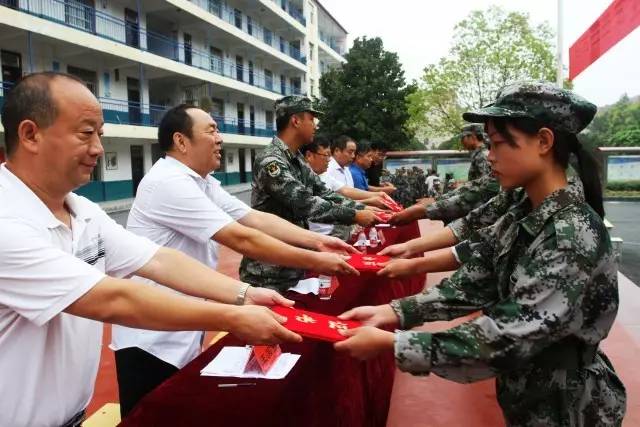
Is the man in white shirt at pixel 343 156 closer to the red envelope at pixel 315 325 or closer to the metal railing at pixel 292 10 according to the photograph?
the red envelope at pixel 315 325

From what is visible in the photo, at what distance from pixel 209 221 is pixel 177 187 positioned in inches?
8.6

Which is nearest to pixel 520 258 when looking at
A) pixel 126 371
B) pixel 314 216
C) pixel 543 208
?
pixel 543 208

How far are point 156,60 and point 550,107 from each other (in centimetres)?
2017

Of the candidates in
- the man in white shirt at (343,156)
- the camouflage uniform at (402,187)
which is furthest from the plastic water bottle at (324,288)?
the camouflage uniform at (402,187)

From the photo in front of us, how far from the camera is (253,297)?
210 centimetres

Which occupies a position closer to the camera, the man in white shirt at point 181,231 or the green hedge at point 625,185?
the man in white shirt at point 181,231

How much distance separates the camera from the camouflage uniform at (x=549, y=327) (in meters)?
1.40

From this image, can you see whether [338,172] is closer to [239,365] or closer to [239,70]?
[239,365]

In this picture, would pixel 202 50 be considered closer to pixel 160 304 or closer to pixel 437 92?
pixel 437 92

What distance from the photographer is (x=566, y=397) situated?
1493 mm

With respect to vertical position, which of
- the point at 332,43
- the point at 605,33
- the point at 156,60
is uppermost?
the point at 332,43

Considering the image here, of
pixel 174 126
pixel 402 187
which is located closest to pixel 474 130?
pixel 174 126

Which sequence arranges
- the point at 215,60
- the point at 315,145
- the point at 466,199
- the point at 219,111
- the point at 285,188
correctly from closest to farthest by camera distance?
1. the point at 285,188
2. the point at 466,199
3. the point at 315,145
4. the point at 215,60
5. the point at 219,111

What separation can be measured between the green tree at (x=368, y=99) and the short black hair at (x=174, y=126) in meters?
25.6
